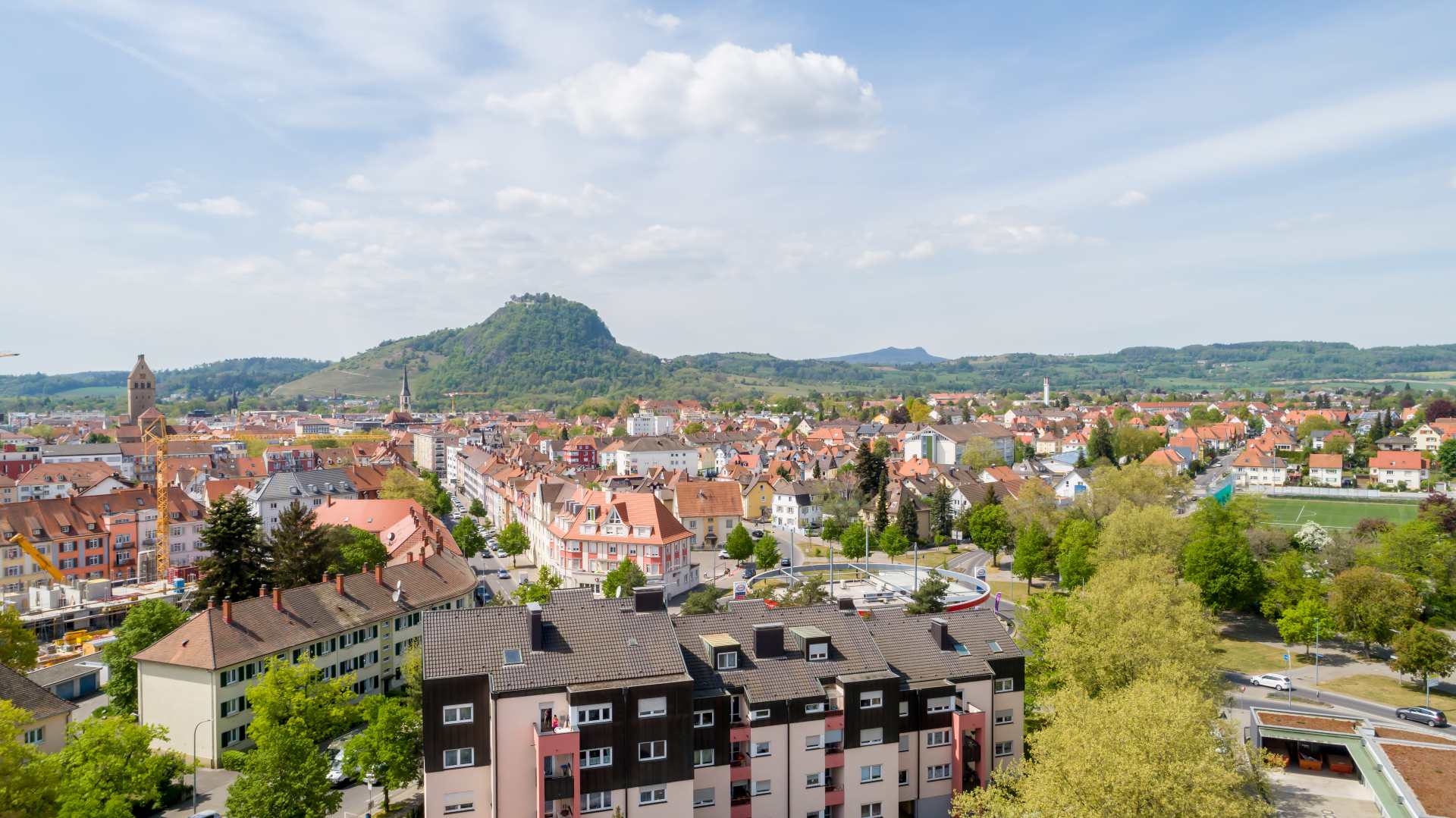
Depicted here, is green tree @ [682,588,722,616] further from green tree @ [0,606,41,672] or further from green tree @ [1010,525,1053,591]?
green tree @ [0,606,41,672]

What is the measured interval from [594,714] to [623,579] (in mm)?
28833

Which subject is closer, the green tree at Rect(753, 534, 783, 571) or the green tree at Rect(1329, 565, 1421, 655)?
the green tree at Rect(1329, 565, 1421, 655)

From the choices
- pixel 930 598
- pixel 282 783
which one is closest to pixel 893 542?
pixel 930 598

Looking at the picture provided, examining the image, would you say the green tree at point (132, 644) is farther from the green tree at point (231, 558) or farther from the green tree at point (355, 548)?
the green tree at point (355, 548)

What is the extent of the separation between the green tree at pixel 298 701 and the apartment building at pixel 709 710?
29.3 ft

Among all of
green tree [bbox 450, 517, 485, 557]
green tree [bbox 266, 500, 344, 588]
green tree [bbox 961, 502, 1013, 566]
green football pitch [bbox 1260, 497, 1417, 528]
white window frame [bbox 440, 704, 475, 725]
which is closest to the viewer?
white window frame [bbox 440, 704, 475, 725]

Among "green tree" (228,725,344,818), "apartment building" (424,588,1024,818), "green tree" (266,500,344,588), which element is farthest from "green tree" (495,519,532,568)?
"green tree" (228,725,344,818)

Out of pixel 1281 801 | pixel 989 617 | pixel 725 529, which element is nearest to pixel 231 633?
pixel 989 617

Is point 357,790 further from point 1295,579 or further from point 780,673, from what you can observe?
point 1295,579

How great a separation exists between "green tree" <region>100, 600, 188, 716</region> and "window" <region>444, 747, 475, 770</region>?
19833mm

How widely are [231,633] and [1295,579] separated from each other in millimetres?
53301

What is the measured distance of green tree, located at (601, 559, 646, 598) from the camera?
51406 mm

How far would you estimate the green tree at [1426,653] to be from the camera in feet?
127

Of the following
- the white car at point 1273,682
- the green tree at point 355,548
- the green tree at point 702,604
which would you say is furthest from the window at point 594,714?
the white car at point 1273,682
